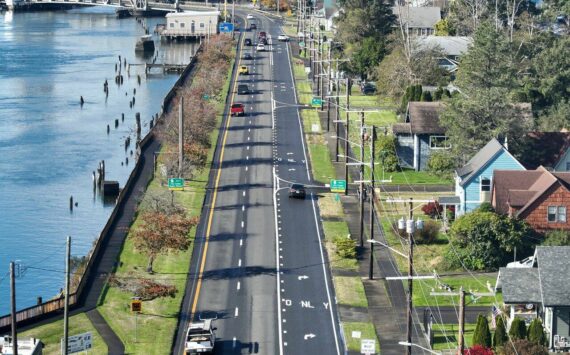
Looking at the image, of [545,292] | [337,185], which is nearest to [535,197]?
[337,185]

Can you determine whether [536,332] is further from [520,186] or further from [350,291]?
[520,186]

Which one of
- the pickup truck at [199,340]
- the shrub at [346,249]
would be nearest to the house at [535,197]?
the shrub at [346,249]

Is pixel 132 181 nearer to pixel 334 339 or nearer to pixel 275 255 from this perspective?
pixel 275 255

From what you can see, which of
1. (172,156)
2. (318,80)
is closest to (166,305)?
(172,156)

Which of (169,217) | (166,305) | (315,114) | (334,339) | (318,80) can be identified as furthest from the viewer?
(318,80)

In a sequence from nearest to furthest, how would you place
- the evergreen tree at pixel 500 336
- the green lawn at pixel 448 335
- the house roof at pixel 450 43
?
the evergreen tree at pixel 500 336
the green lawn at pixel 448 335
the house roof at pixel 450 43

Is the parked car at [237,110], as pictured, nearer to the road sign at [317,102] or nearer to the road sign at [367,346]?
the road sign at [317,102]
